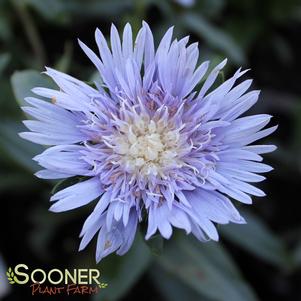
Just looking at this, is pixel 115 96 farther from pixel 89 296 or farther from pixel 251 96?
pixel 89 296

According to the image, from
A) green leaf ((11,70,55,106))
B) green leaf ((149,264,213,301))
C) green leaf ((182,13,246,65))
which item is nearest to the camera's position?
green leaf ((11,70,55,106))

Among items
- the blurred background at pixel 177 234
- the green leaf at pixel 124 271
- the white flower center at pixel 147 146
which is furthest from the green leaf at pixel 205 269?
the white flower center at pixel 147 146

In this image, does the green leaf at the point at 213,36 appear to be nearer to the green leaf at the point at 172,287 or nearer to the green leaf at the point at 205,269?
the green leaf at the point at 205,269

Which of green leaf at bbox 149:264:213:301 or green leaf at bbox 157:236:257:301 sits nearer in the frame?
green leaf at bbox 157:236:257:301

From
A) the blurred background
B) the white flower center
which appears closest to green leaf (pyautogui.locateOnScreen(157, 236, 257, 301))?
the blurred background

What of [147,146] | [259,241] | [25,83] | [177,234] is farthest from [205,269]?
[25,83]

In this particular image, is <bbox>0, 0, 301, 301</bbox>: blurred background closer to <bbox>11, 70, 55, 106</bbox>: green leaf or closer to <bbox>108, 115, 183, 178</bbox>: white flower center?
<bbox>11, 70, 55, 106</bbox>: green leaf

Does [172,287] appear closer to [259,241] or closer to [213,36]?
[259,241]
